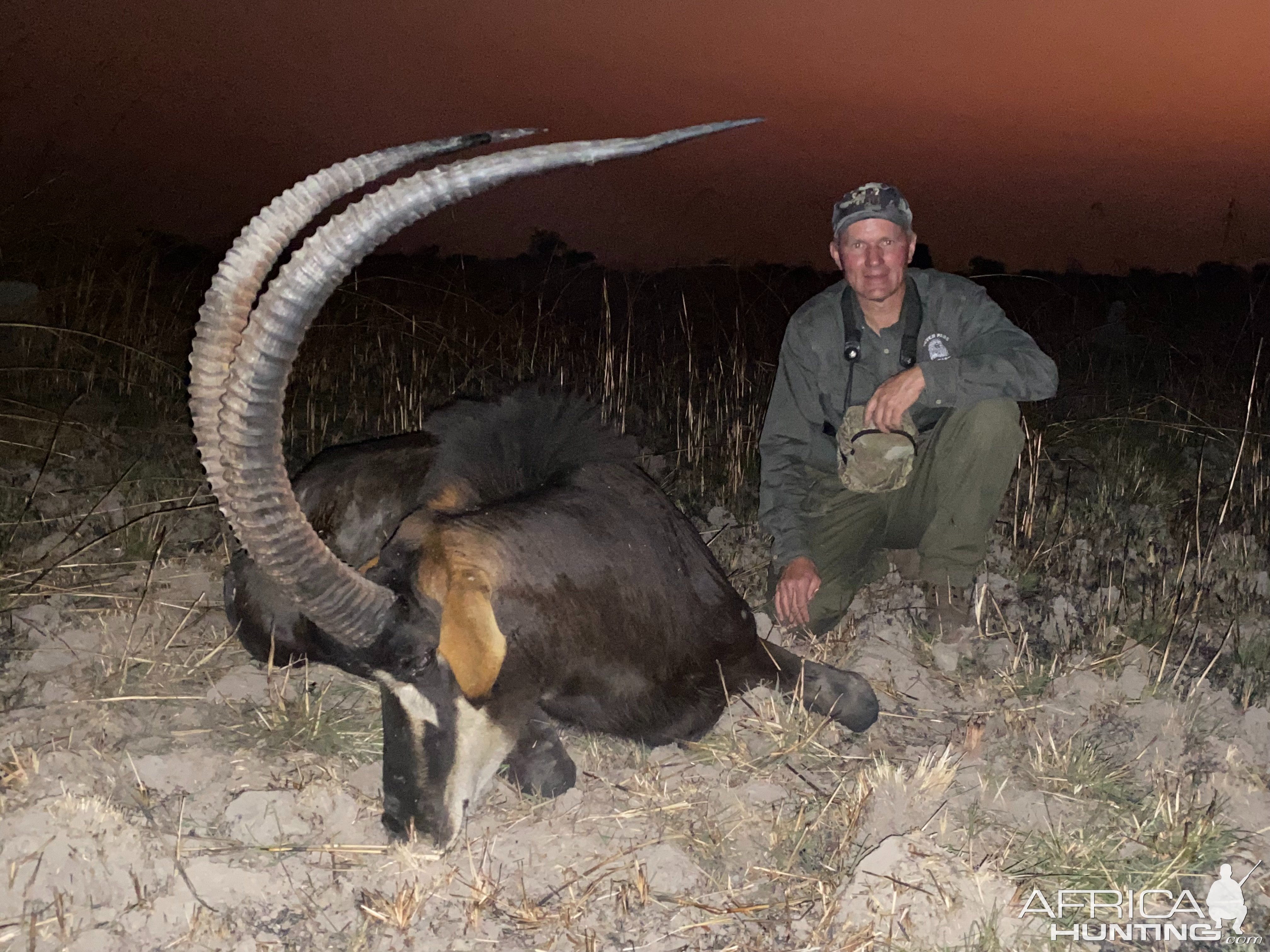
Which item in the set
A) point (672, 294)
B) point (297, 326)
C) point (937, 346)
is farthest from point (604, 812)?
point (672, 294)

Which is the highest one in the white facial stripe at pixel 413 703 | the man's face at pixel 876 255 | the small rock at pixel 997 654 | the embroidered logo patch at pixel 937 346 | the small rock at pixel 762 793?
the man's face at pixel 876 255

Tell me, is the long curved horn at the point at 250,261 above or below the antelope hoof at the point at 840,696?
above

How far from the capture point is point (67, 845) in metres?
2.35

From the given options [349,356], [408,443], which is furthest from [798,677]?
[349,356]

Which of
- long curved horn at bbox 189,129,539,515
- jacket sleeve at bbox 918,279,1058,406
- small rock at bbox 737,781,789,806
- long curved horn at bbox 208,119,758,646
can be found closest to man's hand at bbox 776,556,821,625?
jacket sleeve at bbox 918,279,1058,406

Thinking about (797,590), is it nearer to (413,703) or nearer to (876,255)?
(876,255)

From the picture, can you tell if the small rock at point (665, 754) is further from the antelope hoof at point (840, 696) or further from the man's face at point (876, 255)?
the man's face at point (876, 255)

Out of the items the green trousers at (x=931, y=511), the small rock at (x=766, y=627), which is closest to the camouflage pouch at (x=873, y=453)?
the green trousers at (x=931, y=511)

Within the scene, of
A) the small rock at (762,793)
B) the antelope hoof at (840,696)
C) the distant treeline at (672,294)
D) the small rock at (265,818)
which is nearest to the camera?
the small rock at (265,818)

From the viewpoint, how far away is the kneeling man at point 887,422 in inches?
145

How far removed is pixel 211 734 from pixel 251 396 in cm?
154

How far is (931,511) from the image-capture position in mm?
4016

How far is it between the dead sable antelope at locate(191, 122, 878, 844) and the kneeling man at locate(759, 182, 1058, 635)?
2.05 feet

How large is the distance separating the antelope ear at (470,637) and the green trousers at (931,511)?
1640 millimetres
